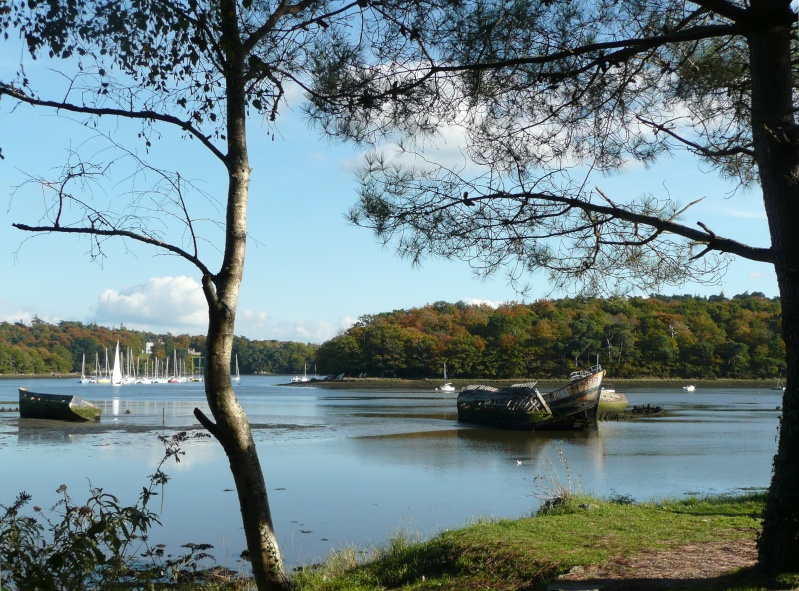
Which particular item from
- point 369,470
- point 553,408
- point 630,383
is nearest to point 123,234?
point 369,470

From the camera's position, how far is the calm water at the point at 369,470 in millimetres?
12750

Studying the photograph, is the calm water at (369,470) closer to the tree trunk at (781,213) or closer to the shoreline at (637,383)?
the tree trunk at (781,213)

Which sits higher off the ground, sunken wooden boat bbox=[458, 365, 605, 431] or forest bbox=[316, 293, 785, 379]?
forest bbox=[316, 293, 785, 379]

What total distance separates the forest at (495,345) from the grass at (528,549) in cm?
3392

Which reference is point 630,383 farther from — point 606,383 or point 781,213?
point 781,213

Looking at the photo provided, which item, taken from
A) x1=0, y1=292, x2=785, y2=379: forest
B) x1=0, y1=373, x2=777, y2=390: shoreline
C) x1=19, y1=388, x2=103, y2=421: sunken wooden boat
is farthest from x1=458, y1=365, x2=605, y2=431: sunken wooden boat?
x1=0, y1=373, x2=777, y2=390: shoreline

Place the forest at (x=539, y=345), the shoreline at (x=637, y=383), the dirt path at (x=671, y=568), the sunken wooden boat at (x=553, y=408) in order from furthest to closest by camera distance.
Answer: the shoreline at (x=637, y=383), the forest at (x=539, y=345), the sunken wooden boat at (x=553, y=408), the dirt path at (x=671, y=568)

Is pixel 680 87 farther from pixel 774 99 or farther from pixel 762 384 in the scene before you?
pixel 762 384

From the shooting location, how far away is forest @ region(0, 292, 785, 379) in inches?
3007

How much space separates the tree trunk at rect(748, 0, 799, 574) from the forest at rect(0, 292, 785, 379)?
36.6 metres

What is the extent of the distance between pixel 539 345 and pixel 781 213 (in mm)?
85034

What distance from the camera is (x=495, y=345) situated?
4053 inches

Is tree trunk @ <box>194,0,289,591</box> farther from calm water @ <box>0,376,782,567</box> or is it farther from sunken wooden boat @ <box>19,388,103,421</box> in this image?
sunken wooden boat @ <box>19,388,103,421</box>

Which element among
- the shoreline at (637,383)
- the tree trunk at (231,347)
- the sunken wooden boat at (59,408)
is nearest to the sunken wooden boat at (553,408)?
the sunken wooden boat at (59,408)
